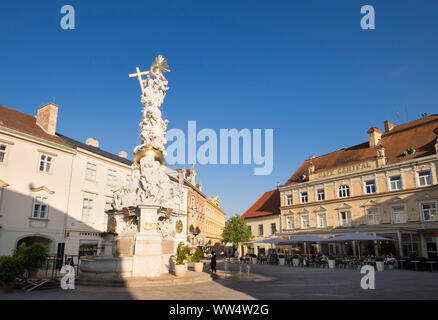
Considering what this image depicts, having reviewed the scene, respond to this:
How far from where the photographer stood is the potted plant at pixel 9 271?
9969 millimetres

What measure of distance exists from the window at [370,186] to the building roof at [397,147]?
2777 millimetres

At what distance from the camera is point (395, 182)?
31859 mm

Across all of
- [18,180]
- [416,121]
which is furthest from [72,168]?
[416,121]

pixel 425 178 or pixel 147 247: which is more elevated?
pixel 425 178

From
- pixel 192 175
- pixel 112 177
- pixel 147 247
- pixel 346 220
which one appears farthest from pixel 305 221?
pixel 147 247

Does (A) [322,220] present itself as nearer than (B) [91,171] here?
No

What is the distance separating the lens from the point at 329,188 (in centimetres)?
3791

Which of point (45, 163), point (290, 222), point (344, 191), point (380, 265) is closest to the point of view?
point (380, 265)

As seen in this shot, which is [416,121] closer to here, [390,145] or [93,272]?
[390,145]

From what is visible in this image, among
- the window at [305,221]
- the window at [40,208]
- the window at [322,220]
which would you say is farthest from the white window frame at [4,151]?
the window at [322,220]

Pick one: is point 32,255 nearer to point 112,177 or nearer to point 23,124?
point 23,124

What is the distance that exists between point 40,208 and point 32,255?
1498cm

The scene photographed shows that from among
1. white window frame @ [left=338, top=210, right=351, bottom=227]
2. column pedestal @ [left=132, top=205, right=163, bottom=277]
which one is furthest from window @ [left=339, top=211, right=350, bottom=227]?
column pedestal @ [left=132, top=205, right=163, bottom=277]
